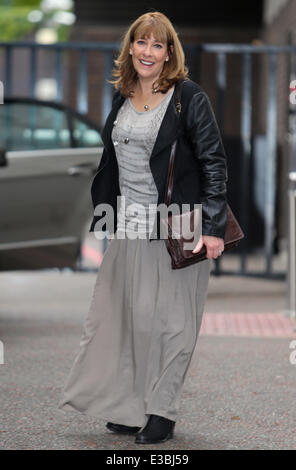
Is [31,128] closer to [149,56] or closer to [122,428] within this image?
[149,56]

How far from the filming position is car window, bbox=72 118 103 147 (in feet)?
28.9

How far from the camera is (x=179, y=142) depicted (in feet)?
14.4

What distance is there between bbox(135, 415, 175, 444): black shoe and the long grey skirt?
0.04 metres

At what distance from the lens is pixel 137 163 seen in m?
4.41

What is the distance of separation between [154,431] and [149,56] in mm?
1624

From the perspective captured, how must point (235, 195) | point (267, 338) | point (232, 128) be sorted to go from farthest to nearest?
1. point (232, 128)
2. point (235, 195)
3. point (267, 338)

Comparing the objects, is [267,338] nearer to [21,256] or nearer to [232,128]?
[21,256]

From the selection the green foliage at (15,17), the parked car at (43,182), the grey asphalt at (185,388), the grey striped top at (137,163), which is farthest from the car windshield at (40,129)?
the green foliage at (15,17)

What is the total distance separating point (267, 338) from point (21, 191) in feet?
7.75

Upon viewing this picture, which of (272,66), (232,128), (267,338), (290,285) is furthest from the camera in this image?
(232,128)

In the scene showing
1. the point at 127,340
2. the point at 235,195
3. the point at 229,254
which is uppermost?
the point at 127,340
